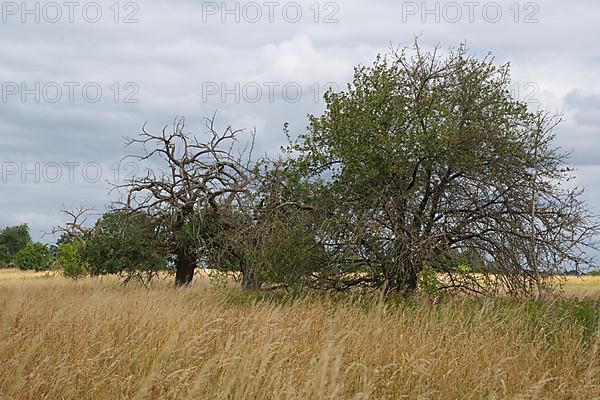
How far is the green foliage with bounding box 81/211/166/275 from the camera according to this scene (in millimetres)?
19656

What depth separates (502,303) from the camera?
12.1m

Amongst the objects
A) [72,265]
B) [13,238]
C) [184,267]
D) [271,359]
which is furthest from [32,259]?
[271,359]

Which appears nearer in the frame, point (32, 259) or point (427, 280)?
point (427, 280)

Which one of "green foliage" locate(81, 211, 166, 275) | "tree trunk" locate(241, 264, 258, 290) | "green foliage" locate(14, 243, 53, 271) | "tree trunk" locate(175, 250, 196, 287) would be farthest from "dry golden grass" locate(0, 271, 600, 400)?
"green foliage" locate(14, 243, 53, 271)

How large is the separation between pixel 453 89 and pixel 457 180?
1.90 m

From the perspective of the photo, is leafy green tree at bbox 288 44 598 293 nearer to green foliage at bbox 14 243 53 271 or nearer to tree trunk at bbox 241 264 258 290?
tree trunk at bbox 241 264 258 290

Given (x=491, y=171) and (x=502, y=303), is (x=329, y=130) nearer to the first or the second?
(x=491, y=171)

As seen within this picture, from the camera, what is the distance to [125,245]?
19.6 m

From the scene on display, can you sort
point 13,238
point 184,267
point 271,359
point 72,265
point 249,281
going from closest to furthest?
point 271,359
point 249,281
point 184,267
point 72,265
point 13,238

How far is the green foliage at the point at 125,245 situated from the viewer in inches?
774

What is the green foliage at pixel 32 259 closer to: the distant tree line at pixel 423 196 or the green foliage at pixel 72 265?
the green foliage at pixel 72 265

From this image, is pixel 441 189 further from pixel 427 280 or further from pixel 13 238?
pixel 13 238

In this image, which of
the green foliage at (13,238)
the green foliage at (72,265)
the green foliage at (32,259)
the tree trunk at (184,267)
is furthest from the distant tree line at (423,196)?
the green foliage at (13,238)

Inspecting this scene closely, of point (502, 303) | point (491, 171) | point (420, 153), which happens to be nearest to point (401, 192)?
point (420, 153)
